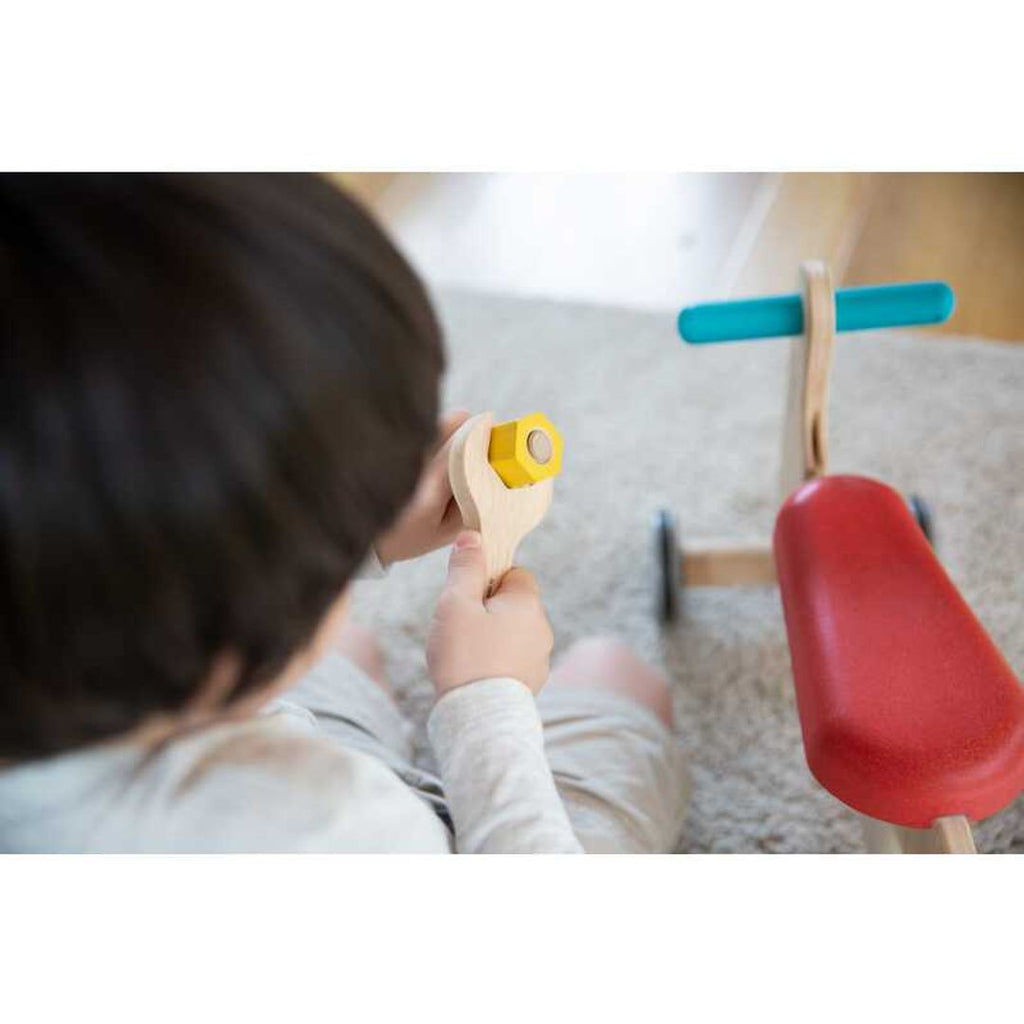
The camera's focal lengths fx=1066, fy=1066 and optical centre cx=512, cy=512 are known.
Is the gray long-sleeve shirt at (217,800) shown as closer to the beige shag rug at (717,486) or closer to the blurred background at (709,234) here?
the beige shag rug at (717,486)

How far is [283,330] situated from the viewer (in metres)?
0.34

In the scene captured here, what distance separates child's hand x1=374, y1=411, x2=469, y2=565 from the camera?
640 millimetres

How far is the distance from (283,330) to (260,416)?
28 mm

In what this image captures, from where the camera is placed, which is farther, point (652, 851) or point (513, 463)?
point (652, 851)

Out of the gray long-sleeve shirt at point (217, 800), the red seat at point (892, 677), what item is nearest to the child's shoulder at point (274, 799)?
the gray long-sleeve shirt at point (217, 800)

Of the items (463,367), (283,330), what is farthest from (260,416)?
(463,367)

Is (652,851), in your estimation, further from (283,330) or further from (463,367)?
(463,367)

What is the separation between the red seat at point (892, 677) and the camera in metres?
0.59

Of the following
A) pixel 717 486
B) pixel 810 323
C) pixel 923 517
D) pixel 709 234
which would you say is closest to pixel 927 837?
pixel 810 323

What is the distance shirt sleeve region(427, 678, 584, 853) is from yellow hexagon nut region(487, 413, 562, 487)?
0.39 ft

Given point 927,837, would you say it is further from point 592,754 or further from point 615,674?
point 615,674

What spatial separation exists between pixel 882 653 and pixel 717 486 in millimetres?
597

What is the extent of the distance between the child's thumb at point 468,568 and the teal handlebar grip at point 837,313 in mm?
215

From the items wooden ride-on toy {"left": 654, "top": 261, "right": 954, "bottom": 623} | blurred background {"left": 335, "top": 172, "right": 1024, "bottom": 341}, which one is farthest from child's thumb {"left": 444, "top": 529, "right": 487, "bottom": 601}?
blurred background {"left": 335, "top": 172, "right": 1024, "bottom": 341}
